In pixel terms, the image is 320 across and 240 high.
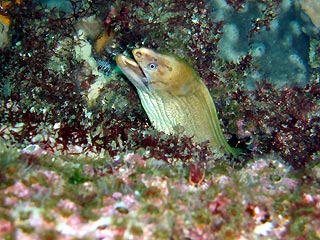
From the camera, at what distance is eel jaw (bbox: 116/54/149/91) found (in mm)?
3861

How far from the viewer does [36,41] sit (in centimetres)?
438

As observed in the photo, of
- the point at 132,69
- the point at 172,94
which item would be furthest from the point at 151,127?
the point at 132,69

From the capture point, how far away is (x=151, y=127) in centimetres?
436

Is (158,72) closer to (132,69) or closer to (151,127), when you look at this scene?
(132,69)

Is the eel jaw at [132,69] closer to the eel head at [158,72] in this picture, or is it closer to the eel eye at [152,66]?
the eel head at [158,72]

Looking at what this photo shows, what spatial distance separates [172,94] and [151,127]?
2.00ft

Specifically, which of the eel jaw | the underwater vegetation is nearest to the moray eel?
the eel jaw

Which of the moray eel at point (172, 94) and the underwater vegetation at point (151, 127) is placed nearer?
the underwater vegetation at point (151, 127)

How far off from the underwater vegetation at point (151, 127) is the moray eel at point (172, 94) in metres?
0.26

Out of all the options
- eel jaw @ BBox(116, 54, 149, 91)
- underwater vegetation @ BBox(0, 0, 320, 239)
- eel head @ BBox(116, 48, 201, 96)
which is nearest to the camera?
underwater vegetation @ BBox(0, 0, 320, 239)

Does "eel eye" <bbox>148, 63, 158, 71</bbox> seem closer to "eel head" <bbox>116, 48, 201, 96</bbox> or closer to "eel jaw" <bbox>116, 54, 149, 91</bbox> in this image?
"eel head" <bbox>116, 48, 201, 96</bbox>

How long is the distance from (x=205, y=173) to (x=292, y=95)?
9.80ft

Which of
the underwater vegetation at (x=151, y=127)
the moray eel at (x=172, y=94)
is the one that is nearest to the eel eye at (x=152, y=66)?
the moray eel at (x=172, y=94)

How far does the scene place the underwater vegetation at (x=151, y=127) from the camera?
1.99 meters
